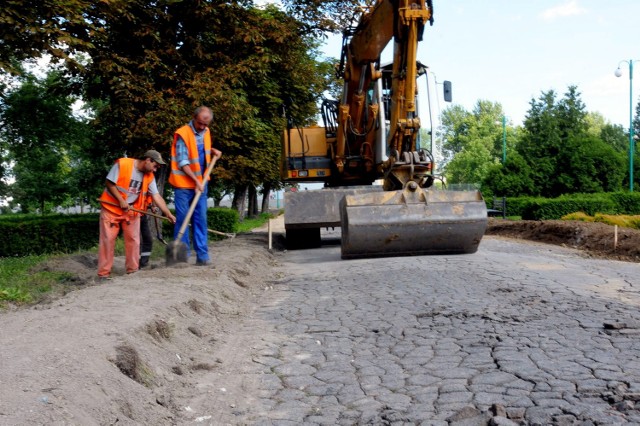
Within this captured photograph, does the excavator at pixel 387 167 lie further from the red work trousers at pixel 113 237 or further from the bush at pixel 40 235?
the bush at pixel 40 235

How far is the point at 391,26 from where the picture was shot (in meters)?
11.6

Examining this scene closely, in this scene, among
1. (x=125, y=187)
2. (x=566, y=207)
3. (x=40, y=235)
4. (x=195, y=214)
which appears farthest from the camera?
(x=566, y=207)

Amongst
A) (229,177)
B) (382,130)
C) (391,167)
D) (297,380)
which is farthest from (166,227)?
(297,380)

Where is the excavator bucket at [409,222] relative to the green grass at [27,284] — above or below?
above

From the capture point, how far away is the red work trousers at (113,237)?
28.8 ft

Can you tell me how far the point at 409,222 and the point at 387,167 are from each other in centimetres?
169

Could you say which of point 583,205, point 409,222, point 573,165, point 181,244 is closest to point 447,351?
point 181,244

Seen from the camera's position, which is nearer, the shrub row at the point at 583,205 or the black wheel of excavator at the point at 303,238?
the black wheel of excavator at the point at 303,238

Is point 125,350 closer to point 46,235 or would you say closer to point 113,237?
point 113,237

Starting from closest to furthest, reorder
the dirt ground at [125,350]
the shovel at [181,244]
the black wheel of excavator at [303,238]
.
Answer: the dirt ground at [125,350] < the shovel at [181,244] < the black wheel of excavator at [303,238]

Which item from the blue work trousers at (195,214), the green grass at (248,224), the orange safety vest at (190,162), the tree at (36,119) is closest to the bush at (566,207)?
the green grass at (248,224)

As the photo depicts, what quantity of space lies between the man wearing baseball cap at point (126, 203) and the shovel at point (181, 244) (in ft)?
0.77

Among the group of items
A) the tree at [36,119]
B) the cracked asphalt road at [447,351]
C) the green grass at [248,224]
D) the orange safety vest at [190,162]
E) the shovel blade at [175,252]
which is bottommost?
the green grass at [248,224]

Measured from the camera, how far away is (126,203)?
883 cm
